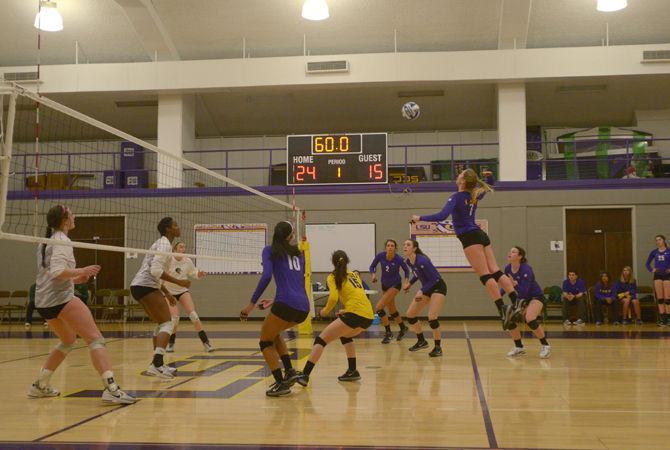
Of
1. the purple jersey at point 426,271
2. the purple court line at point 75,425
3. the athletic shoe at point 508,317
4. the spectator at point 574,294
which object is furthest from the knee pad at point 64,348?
the spectator at point 574,294

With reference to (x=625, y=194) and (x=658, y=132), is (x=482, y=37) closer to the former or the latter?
(x=625, y=194)

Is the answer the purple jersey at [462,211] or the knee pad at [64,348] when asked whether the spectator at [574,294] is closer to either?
the purple jersey at [462,211]

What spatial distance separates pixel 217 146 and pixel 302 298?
1696 cm

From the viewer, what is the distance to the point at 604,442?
425 centimetres

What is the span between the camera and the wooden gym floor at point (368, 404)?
4.36 meters

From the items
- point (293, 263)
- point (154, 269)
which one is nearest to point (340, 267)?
point (293, 263)

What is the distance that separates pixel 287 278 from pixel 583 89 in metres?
15.8

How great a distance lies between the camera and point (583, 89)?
1920 cm

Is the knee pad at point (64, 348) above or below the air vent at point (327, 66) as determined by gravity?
below

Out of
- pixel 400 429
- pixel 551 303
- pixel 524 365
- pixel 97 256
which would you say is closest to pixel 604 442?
pixel 400 429

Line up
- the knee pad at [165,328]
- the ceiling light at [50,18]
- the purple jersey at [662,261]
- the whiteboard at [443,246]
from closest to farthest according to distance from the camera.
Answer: the knee pad at [165,328] < the ceiling light at [50,18] < the purple jersey at [662,261] < the whiteboard at [443,246]

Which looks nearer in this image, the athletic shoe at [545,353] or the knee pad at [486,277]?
the knee pad at [486,277]

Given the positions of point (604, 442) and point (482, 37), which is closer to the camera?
point (604, 442)

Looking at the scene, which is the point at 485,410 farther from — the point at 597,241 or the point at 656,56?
the point at 656,56
